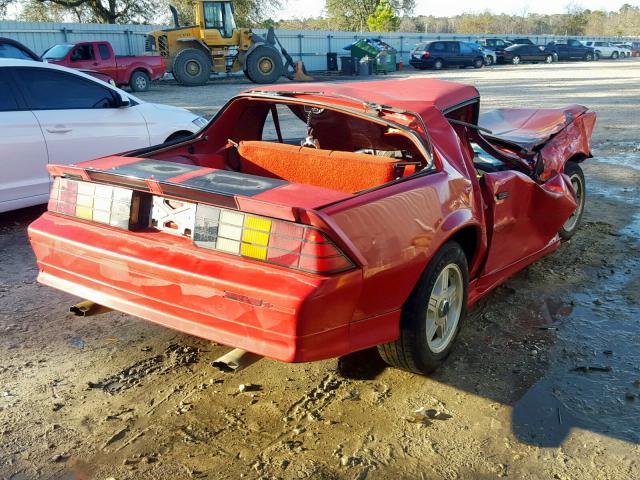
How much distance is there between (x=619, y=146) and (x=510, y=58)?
33516mm

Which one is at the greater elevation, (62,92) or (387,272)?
(62,92)

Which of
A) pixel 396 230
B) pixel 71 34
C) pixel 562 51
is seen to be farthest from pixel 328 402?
pixel 562 51

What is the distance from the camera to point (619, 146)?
32.2ft

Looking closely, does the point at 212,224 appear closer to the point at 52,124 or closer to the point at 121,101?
the point at 52,124

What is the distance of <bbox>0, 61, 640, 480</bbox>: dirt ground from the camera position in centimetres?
254

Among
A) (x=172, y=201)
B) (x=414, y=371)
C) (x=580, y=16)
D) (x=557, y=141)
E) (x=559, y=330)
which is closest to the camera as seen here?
(x=172, y=201)

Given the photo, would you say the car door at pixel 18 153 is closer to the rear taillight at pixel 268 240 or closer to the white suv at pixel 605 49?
the rear taillight at pixel 268 240

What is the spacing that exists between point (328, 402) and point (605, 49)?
53.7 m

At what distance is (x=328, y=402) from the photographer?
9.76 ft

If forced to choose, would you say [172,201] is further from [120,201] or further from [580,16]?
[580,16]

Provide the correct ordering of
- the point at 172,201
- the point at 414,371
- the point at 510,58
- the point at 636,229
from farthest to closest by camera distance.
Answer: the point at 510,58 < the point at 636,229 < the point at 414,371 < the point at 172,201

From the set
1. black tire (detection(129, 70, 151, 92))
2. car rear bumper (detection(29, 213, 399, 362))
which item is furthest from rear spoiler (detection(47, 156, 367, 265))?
black tire (detection(129, 70, 151, 92))

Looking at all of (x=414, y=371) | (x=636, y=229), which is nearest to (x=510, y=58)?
(x=636, y=229)

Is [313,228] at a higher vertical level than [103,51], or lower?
lower
